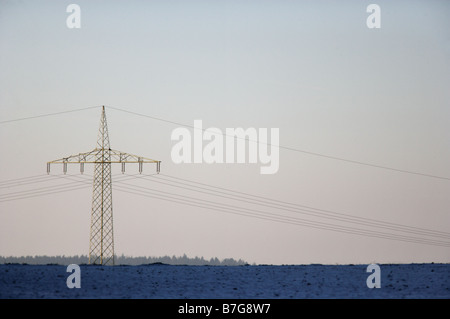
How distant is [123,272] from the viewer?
80.4 metres

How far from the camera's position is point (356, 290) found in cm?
7056

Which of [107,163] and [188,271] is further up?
[107,163]

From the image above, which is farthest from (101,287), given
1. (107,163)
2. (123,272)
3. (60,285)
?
(107,163)

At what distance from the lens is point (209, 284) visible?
76.3 metres

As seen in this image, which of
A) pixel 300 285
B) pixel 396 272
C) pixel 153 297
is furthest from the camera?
pixel 396 272

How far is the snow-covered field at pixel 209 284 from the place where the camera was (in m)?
64.5

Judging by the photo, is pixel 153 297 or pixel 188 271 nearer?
pixel 153 297

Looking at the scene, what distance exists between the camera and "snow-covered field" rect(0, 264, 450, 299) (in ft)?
212
